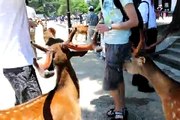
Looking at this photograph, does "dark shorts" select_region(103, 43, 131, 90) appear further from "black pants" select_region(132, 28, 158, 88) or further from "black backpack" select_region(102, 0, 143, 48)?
"black pants" select_region(132, 28, 158, 88)

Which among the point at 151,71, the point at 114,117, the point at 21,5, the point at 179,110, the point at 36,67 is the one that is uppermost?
the point at 21,5

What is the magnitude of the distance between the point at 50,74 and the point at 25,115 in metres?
0.53

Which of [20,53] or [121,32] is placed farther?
[121,32]

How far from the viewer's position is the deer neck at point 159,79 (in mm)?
4656

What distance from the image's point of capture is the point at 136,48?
191 inches

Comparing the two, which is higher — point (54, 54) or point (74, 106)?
point (54, 54)

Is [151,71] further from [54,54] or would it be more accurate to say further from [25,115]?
[25,115]

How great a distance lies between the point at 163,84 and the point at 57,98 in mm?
1432

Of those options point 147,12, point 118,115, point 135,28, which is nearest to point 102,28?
point 135,28

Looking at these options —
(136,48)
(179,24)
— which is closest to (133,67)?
(136,48)

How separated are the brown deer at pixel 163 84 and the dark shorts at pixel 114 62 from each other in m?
0.16

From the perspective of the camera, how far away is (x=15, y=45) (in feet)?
12.6

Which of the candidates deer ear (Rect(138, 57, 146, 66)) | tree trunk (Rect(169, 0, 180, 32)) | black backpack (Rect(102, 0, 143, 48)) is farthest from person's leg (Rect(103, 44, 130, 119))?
tree trunk (Rect(169, 0, 180, 32))

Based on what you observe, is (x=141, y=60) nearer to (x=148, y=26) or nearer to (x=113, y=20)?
(x=113, y=20)
